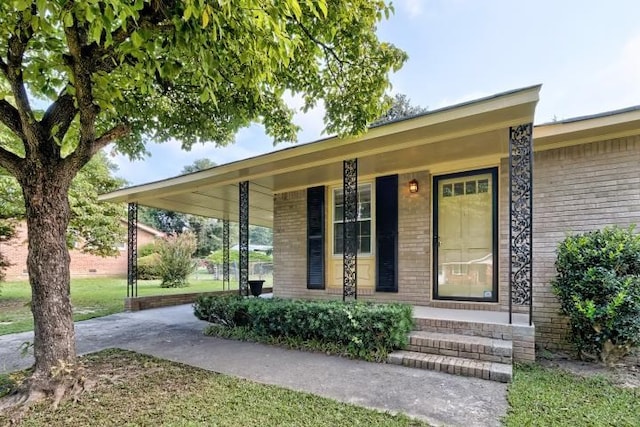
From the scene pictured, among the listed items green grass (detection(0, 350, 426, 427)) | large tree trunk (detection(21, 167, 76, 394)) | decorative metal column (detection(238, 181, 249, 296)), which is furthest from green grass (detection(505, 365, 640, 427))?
decorative metal column (detection(238, 181, 249, 296))

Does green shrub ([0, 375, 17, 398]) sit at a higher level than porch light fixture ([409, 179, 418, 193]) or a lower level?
lower

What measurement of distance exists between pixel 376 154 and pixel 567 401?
370 cm

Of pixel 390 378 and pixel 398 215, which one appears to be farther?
pixel 398 215

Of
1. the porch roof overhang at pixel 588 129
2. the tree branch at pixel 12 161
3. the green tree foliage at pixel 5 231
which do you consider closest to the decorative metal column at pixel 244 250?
the tree branch at pixel 12 161

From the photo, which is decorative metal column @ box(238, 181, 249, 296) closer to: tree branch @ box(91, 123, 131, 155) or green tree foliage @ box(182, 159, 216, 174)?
tree branch @ box(91, 123, 131, 155)

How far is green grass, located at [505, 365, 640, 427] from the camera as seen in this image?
2.86 meters

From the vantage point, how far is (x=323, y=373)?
158 inches

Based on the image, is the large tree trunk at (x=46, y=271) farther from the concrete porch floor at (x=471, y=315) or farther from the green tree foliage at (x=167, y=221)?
the green tree foliage at (x=167, y=221)

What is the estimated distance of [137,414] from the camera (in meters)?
3.06

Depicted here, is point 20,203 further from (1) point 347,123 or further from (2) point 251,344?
(1) point 347,123

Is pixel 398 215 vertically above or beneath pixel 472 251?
above

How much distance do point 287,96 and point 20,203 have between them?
903 centimetres

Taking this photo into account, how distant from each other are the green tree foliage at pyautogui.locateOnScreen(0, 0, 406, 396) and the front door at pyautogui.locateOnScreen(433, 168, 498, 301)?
2207 millimetres

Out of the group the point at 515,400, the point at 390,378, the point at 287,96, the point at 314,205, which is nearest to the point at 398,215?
the point at 314,205
